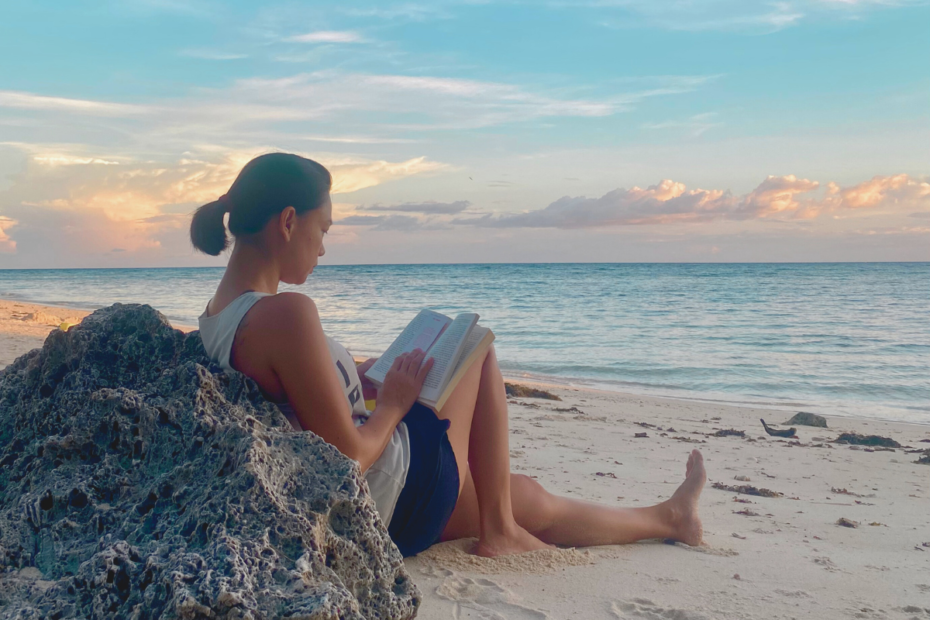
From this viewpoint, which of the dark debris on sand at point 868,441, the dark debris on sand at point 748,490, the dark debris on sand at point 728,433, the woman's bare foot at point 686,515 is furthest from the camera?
the dark debris on sand at point 728,433

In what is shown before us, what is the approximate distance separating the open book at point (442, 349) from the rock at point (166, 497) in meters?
0.64

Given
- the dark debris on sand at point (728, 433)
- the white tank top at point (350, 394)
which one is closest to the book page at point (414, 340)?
the white tank top at point (350, 394)

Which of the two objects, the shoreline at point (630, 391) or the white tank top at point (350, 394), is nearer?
the white tank top at point (350, 394)

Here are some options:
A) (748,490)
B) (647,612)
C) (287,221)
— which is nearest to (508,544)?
(647,612)

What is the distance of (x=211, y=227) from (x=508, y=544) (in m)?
1.69

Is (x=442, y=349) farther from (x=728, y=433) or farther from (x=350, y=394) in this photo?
(x=728, y=433)

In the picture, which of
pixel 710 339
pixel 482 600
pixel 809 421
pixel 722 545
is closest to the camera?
pixel 482 600

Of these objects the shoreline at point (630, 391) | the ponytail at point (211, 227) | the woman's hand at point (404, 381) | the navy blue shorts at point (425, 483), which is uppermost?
the ponytail at point (211, 227)

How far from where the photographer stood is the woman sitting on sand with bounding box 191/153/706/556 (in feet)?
7.07

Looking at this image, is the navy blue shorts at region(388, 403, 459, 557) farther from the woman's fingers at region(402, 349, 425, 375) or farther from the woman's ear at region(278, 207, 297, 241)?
the woman's ear at region(278, 207, 297, 241)

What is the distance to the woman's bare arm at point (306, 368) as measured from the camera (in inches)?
82.4

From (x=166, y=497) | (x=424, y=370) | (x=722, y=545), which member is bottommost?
(x=722, y=545)

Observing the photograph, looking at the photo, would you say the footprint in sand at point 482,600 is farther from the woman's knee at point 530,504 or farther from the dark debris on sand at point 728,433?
the dark debris on sand at point 728,433

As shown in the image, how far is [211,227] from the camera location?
2.49 meters
